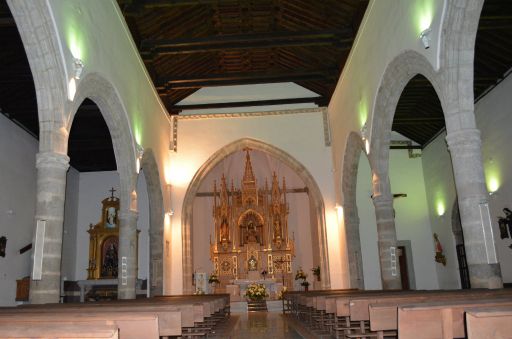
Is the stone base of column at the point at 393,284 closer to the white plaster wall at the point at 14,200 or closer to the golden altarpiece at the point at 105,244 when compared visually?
the white plaster wall at the point at 14,200

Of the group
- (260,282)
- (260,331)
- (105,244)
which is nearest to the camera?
(260,331)

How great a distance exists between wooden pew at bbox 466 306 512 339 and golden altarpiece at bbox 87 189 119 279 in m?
15.3

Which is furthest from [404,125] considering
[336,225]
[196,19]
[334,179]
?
[196,19]

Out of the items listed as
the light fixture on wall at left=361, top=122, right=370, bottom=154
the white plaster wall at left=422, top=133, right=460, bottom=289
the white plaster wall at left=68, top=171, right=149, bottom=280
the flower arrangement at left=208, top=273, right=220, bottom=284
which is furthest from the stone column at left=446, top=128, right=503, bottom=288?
the flower arrangement at left=208, top=273, right=220, bottom=284

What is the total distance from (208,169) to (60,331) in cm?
1402

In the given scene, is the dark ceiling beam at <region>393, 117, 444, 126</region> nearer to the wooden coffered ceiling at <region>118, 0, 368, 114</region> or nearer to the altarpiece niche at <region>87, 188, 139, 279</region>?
the wooden coffered ceiling at <region>118, 0, 368, 114</region>

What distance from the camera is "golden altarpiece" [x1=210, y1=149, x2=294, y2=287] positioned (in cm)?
2003

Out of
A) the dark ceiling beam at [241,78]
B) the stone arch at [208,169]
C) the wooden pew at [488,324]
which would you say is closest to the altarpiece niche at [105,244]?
the stone arch at [208,169]

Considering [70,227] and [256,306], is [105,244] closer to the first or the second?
[70,227]

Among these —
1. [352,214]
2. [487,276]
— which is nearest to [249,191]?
[352,214]

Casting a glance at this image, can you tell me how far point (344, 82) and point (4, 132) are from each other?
29.8 feet

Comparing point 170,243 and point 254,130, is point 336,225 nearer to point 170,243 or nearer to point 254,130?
point 254,130

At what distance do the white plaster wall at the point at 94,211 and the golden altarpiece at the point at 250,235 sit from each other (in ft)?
12.1

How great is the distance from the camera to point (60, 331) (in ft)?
7.74
